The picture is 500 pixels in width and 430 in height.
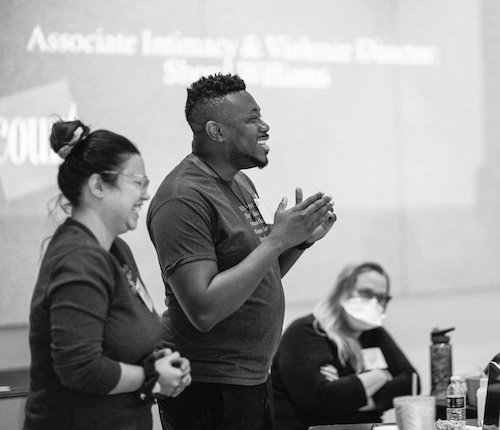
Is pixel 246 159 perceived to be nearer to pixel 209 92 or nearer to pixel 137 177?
pixel 209 92

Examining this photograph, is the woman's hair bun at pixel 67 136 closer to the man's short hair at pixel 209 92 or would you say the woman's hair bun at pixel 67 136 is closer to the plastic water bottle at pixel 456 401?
the man's short hair at pixel 209 92

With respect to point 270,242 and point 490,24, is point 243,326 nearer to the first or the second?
point 270,242

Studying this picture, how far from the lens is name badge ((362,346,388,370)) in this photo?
3371 millimetres

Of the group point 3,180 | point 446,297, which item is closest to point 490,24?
point 446,297

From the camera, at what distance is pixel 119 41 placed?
3416mm

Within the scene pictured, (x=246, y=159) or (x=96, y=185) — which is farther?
(x=246, y=159)

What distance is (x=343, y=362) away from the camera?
329cm

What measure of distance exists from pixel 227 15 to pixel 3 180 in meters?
1.16

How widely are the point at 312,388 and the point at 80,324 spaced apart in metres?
1.67

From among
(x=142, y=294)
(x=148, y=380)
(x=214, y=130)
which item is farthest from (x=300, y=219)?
(x=148, y=380)

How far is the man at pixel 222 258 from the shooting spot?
204cm

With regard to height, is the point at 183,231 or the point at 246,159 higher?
the point at 246,159

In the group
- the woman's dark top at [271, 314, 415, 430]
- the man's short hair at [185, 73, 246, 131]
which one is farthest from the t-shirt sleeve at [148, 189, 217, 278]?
the woman's dark top at [271, 314, 415, 430]

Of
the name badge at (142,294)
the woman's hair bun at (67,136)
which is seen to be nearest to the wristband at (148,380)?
the name badge at (142,294)
